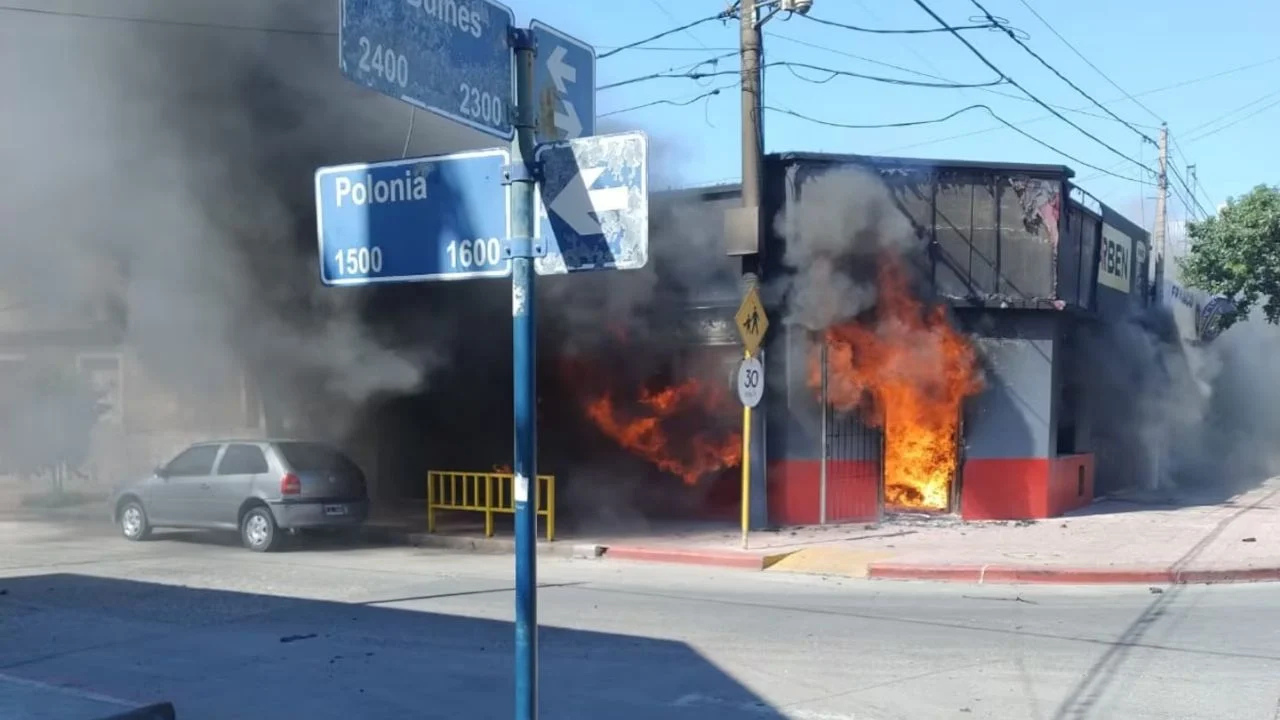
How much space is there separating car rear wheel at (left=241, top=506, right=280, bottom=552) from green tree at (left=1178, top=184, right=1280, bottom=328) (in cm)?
1569

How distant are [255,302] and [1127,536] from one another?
12.4m

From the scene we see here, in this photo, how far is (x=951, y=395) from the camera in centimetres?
1608

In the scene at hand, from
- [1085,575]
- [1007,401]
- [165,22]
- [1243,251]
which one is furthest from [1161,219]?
[165,22]

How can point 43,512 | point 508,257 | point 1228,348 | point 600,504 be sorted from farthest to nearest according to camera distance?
1. point 1228,348
2. point 43,512
3. point 600,504
4. point 508,257

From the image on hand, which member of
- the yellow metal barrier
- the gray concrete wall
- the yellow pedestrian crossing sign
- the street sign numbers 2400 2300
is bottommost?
the yellow metal barrier

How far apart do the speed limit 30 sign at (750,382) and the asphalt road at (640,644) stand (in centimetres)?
215

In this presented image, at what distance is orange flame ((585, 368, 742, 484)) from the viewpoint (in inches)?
644

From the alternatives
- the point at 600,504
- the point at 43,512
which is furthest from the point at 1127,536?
the point at 43,512

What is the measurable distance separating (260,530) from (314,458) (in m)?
1.10

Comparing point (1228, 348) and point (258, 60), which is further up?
point (258, 60)

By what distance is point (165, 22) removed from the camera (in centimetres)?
1525

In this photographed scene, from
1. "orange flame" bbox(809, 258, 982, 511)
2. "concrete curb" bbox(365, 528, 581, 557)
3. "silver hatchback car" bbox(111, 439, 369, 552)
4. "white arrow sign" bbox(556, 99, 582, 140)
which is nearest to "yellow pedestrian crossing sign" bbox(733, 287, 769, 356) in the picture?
"orange flame" bbox(809, 258, 982, 511)

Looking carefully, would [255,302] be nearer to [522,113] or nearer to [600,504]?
[600,504]

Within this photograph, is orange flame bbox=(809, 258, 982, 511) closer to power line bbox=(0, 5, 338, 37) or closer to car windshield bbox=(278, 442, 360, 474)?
car windshield bbox=(278, 442, 360, 474)
